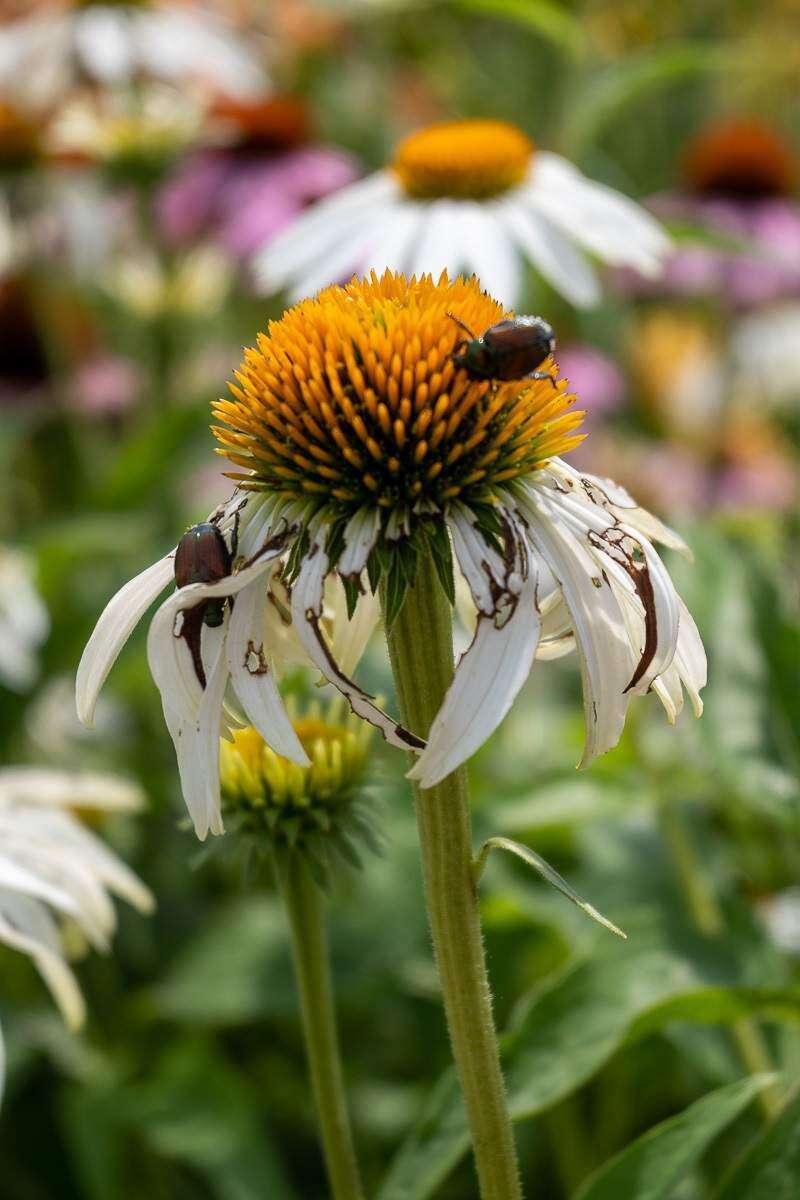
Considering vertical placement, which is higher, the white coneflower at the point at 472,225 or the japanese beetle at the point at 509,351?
the white coneflower at the point at 472,225

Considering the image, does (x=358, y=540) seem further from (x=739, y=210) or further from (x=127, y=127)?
(x=739, y=210)

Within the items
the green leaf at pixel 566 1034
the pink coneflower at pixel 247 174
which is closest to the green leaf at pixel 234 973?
the green leaf at pixel 566 1034

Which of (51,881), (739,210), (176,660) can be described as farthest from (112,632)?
(739,210)

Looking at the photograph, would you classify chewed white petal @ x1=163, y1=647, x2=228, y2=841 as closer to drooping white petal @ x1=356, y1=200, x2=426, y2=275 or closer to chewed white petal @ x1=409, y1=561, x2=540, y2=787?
chewed white petal @ x1=409, y1=561, x2=540, y2=787

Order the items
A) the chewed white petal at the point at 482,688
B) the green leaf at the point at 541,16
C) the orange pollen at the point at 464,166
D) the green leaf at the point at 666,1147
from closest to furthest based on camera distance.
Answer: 1. the chewed white petal at the point at 482,688
2. the green leaf at the point at 666,1147
3. the orange pollen at the point at 464,166
4. the green leaf at the point at 541,16

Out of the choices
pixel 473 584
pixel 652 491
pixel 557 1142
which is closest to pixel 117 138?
pixel 652 491

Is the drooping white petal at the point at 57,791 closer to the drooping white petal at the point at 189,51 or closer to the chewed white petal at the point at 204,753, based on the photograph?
the chewed white petal at the point at 204,753

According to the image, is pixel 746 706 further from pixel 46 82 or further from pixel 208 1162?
pixel 46 82
